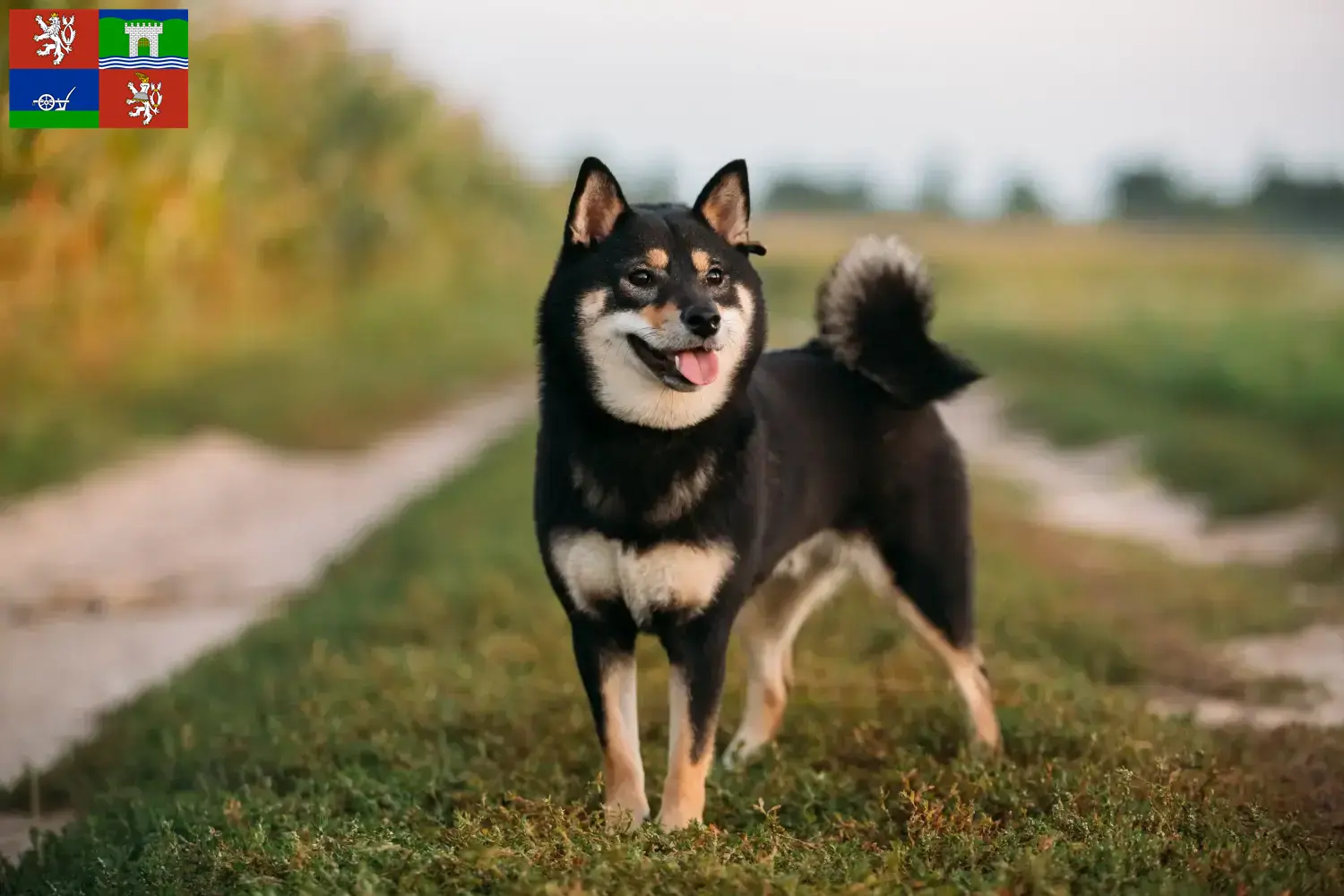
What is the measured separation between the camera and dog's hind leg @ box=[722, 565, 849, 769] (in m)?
5.33

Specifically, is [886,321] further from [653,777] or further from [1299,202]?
[1299,202]

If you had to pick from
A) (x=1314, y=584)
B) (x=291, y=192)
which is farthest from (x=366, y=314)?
(x=1314, y=584)

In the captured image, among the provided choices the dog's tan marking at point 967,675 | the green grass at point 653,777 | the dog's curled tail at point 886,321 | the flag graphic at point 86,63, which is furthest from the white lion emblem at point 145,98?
the dog's tan marking at point 967,675

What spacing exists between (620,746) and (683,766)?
0.68 feet

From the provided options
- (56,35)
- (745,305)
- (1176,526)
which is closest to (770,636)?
(745,305)

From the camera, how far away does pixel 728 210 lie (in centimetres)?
441

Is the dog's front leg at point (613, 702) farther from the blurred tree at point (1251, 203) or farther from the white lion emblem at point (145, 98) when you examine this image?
the blurred tree at point (1251, 203)

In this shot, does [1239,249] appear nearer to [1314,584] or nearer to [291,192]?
[291,192]

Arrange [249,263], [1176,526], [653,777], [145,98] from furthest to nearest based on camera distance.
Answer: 1. [249,263]
2. [1176,526]
3. [145,98]
4. [653,777]

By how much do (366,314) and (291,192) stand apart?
4.78 m

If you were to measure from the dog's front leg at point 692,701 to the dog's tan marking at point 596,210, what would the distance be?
1.17m

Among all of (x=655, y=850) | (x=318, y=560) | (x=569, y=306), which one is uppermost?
(x=569, y=306)

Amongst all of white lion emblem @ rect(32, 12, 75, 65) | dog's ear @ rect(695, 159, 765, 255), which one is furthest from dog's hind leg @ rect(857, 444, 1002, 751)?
white lion emblem @ rect(32, 12, 75, 65)

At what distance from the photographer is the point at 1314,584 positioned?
9445 millimetres
